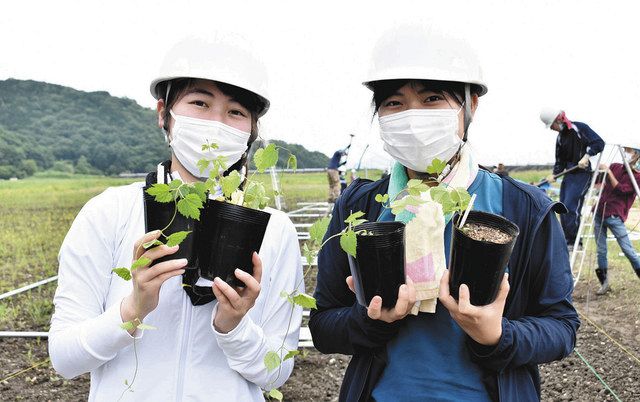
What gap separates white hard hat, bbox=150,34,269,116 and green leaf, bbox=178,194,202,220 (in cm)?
42

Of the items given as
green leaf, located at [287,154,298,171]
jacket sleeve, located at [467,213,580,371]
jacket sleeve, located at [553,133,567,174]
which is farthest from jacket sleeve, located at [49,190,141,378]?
jacket sleeve, located at [553,133,567,174]

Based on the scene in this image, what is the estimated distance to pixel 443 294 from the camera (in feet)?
3.51

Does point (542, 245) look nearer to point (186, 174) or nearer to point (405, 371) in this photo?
point (405, 371)

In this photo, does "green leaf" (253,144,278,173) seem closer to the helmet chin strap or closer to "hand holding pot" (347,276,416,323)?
"hand holding pot" (347,276,416,323)

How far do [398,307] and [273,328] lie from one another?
0.40 m

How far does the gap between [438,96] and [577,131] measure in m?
6.01

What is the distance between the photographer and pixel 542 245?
119 centimetres

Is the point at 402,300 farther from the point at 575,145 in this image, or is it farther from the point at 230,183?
the point at 575,145

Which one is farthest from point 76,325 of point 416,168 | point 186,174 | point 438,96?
point 438,96

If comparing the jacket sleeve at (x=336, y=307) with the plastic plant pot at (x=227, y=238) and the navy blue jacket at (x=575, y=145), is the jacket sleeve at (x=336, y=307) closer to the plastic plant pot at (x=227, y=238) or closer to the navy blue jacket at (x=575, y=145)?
the plastic plant pot at (x=227, y=238)

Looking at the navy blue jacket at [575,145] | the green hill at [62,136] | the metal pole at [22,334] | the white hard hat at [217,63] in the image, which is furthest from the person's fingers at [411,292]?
the navy blue jacket at [575,145]

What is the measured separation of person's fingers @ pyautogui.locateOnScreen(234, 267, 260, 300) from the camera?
44.1 inches

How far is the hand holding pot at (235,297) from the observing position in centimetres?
112

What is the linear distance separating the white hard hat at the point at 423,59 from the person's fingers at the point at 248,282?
1.94ft
